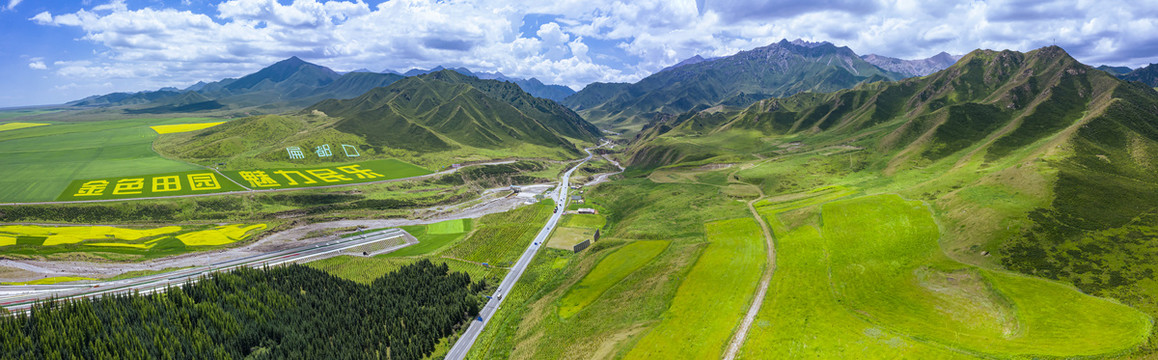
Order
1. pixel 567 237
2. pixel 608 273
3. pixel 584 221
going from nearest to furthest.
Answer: pixel 608 273 → pixel 567 237 → pixel 584 221

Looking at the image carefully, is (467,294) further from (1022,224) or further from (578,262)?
(1022,224)

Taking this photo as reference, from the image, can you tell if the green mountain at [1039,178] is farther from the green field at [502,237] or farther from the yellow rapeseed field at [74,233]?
the yellow rapeseed field at [74,233]

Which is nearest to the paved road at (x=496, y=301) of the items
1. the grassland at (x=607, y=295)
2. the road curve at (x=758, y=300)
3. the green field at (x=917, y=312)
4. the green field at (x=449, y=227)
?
the grassland at (x=607, y=295)

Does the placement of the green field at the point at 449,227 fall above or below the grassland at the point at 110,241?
below

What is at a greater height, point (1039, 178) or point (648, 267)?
point (1039, 178)

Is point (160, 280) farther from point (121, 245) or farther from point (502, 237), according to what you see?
Answer: point (502, 237)

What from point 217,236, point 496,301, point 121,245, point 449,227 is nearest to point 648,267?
point 496,301

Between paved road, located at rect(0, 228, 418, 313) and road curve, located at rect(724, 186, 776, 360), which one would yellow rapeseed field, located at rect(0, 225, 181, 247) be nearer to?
paved road, located at rect(0, 228, 418, 313)
